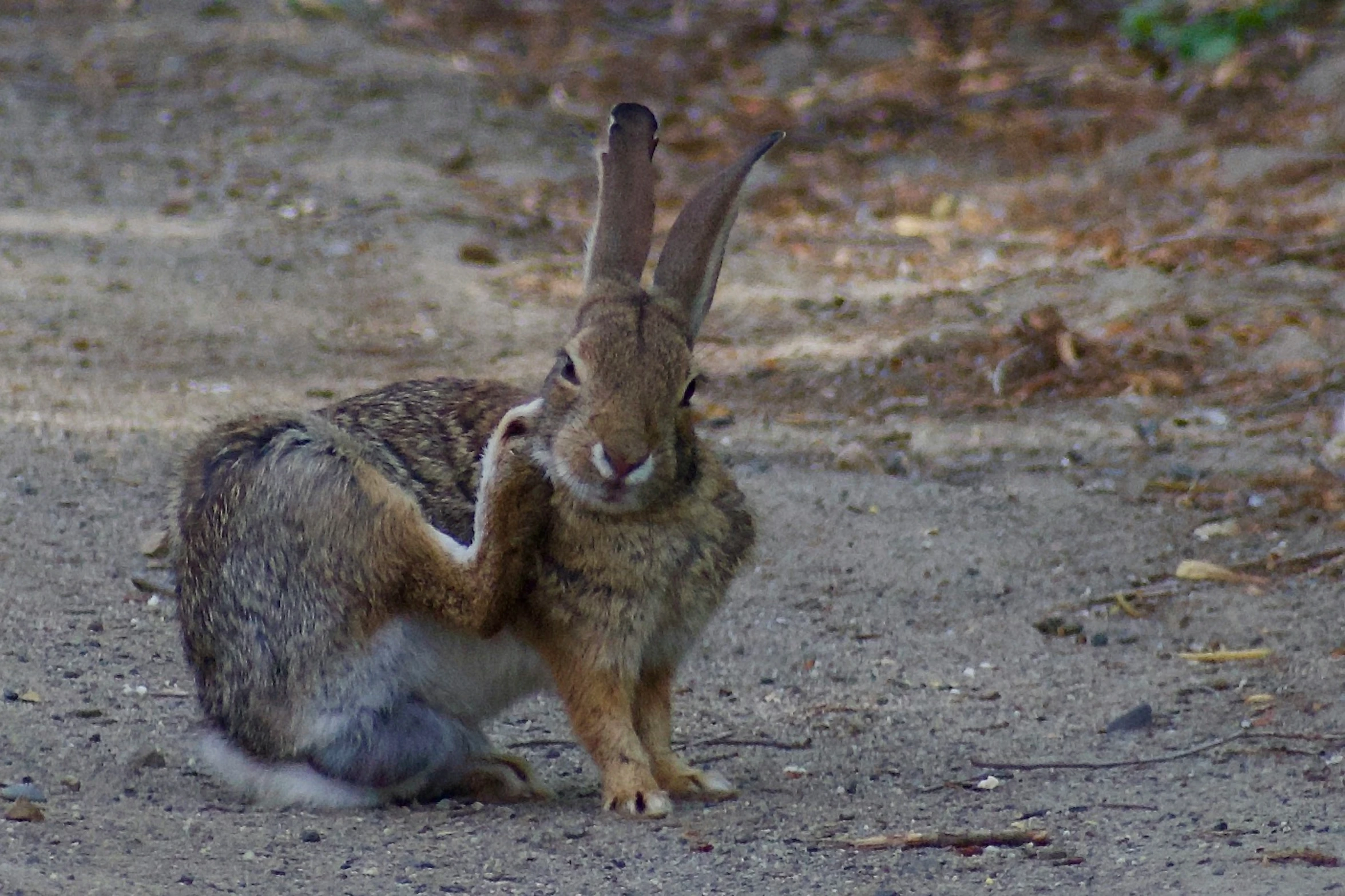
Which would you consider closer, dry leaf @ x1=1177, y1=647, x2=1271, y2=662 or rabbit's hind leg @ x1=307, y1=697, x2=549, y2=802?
rabbit's hind leg @ x1=307, y1=697, x2=549, y2=802

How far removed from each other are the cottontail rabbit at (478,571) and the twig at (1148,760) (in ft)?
2.44

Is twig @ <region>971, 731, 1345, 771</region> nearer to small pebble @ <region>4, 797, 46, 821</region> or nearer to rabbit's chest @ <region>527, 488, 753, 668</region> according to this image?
rabbit's chest @ <region>527, 488, 753, 668</region>

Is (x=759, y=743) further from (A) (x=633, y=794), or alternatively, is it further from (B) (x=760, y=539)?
(B) (x=760, y=539)

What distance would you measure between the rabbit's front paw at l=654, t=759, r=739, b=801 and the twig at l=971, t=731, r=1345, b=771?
710 mm

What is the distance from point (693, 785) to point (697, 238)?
1.33 meters

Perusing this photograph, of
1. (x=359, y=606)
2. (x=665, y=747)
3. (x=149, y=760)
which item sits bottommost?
(x=149, y=760)

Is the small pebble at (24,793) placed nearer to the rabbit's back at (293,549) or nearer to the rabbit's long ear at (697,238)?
the rabbit's back at (293,549)

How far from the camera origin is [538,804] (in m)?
4.32

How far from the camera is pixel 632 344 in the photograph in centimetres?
402

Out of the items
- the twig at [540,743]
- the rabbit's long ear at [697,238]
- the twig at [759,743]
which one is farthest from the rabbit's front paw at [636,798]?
the rabbit's long ear at [697,238]

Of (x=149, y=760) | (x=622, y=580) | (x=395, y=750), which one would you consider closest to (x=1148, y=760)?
(x=622, y=580)

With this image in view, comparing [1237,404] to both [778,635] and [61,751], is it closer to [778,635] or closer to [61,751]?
[778,635]

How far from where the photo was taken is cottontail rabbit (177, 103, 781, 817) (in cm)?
409

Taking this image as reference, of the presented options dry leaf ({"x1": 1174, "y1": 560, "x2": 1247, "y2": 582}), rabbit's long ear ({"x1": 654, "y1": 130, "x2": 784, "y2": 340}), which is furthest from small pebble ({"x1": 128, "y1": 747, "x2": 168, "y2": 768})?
dry leaf ({"x1": 1174, "y1": 560, "x2": 1247, "y2": 582})
